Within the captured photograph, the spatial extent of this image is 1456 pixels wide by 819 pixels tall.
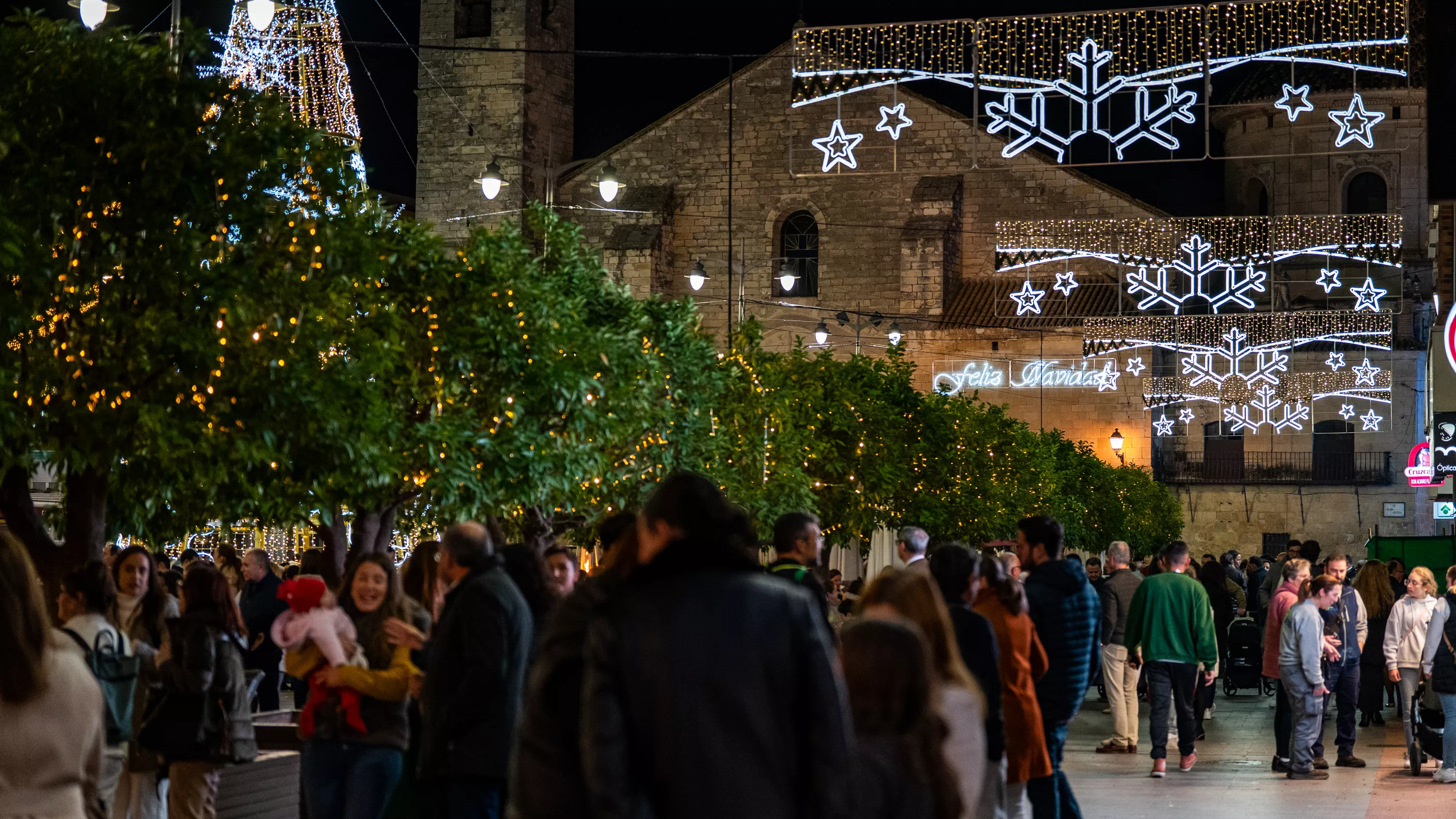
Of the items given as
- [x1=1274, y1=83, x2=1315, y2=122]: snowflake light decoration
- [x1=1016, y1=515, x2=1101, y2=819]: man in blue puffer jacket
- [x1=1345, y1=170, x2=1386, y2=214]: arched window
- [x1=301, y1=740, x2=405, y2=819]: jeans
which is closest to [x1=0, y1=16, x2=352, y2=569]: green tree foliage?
[x1=301, y1=740, x2=405, y2=819]: jeans

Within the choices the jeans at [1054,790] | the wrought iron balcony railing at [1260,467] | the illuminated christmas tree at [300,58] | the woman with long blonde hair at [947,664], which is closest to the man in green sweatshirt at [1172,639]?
the jeans at [1054,790]

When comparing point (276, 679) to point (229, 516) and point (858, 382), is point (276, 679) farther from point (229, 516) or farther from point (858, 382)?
point (858, 382)

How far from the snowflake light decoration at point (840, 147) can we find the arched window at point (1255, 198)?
4213 cm

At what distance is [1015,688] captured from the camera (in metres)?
6.68

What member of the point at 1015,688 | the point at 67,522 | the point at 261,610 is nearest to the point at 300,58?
the point at 261,610

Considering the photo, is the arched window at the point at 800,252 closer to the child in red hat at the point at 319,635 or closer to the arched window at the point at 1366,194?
the arched window at the point at 1366,194

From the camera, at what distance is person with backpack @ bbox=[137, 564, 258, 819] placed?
6.70 metres

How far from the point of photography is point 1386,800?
10492mm

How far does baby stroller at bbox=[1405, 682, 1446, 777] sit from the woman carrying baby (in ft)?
24.4

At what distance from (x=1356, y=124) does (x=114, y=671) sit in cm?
1251

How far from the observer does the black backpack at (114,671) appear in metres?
5.93

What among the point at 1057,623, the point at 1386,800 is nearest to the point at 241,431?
the point at 1057,623

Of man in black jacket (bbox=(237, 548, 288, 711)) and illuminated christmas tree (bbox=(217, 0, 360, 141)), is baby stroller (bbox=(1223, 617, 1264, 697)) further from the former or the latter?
illuminated christmas tree (bbox=(217, 0, 360, 141))

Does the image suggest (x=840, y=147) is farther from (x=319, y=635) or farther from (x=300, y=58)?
(x=319, y=635)
